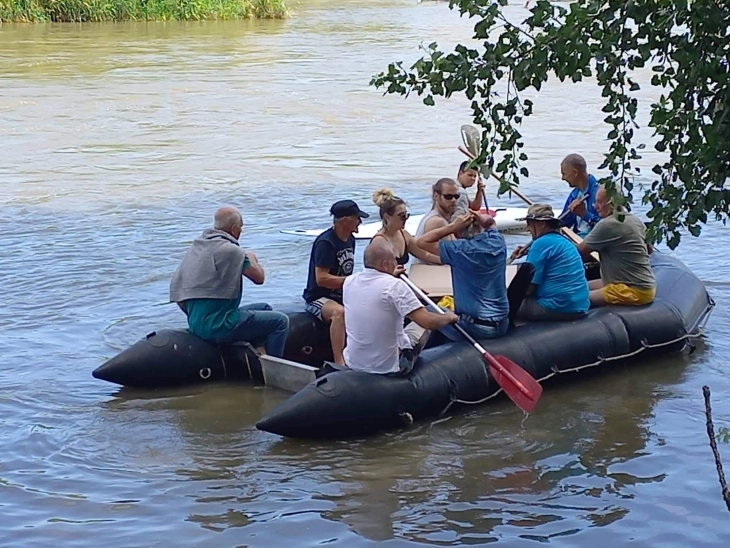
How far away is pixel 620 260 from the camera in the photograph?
25.3 feet

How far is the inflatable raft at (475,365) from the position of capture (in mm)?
6301

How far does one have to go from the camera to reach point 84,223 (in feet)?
43.9

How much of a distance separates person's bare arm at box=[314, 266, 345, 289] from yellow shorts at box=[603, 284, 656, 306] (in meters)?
1.87

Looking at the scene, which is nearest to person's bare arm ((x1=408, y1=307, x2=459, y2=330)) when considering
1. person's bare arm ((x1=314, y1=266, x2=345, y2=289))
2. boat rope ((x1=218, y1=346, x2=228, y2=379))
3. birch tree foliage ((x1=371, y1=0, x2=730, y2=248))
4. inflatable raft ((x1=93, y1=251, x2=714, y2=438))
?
inflatable raft ((x1=93, y1=251, x2=714, y2=438))

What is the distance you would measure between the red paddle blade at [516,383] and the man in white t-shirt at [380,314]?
0.45 meters

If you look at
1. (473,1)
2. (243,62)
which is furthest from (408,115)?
(473,1)

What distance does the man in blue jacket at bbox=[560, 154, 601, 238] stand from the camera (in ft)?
28.2

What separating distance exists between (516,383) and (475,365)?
0.97 feet

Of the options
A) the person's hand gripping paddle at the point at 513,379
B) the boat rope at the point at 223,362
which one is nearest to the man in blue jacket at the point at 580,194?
the person's hand gripping paddle at the point at 513,379

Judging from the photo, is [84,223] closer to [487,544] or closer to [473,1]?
[487,544]

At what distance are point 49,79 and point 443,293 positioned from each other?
19619 millimetres

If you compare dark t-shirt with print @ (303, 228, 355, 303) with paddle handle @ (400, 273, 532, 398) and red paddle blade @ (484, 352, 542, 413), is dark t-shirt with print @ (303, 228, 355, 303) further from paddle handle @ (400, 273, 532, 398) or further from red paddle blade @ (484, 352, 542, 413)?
red paddle blade @ (484, 352, 542, 413)

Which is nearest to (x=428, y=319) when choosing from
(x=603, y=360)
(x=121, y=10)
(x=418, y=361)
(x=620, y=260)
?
(x=418, y=361)

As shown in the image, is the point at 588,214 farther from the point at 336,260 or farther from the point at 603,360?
the point at 336,260
